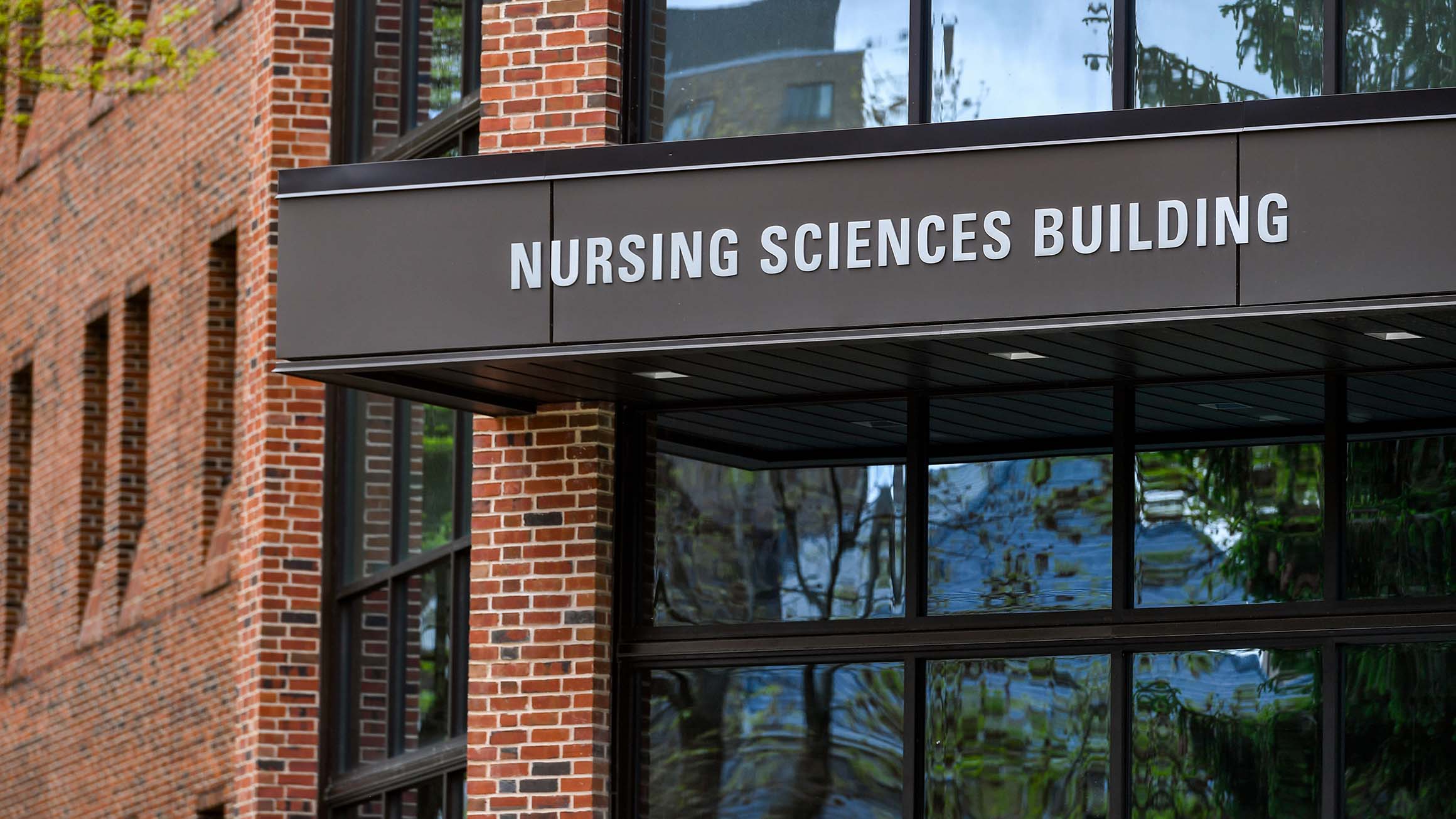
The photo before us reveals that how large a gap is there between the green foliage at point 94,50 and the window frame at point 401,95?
148 centimetres

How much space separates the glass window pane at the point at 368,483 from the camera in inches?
539

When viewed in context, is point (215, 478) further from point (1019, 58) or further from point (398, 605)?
point (1019, 58)

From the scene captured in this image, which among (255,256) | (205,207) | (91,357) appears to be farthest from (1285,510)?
(91,357)

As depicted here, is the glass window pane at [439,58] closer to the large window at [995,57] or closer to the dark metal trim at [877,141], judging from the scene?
the large window at [995,57]

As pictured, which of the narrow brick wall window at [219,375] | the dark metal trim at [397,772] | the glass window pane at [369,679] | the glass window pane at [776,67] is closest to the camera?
the glass window pane at [776,67]

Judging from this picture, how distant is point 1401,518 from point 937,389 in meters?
2.07

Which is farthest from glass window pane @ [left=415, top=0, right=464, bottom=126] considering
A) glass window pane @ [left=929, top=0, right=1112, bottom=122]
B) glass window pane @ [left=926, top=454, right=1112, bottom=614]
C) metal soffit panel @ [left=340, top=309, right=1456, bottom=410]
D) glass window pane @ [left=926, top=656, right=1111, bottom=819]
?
glass window pane @ [left=926, top=656, right=1111, bottom=819]

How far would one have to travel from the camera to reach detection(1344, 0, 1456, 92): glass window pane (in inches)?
383

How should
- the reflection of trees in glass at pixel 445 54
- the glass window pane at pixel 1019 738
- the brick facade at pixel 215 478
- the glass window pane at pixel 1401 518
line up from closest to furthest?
the glass window pane at pixel 1401 518 → the glass window pane at pixel 1019 738 → the brick facade at pixel 215 478 → the reflection of trees in glass at pixel 445 54

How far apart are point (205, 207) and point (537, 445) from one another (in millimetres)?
6458

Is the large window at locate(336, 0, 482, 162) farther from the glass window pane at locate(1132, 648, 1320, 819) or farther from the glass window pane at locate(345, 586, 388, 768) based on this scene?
the glass window pane at locate(1132, 648, 1320, 819)

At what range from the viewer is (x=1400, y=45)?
9.81m

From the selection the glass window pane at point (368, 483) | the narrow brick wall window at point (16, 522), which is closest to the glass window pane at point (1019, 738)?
the glass window pane at point (368, 483)

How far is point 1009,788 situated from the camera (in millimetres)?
10289
